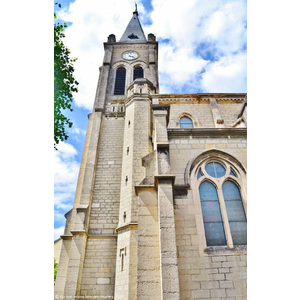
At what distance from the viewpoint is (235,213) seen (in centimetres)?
575

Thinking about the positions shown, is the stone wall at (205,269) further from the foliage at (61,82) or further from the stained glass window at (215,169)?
the foliage at (61,82)

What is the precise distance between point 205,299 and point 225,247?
46.7 inches

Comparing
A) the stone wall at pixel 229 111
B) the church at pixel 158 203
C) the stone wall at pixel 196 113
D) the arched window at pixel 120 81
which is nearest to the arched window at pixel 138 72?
the arched window at pixel 120 81

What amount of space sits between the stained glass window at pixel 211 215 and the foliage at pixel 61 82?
235 inches

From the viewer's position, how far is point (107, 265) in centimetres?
1011

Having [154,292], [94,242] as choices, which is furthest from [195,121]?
[154,292]

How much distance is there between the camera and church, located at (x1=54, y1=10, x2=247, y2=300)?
193 inches

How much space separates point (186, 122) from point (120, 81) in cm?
821

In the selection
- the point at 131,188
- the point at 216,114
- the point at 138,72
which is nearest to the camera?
the point at 131,188

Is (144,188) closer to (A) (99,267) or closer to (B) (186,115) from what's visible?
(A) (99,267)

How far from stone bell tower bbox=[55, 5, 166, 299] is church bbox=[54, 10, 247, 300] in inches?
1.7

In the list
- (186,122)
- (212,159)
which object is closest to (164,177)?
(212,159)

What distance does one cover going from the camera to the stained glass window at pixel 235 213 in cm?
542

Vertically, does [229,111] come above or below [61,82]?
above
